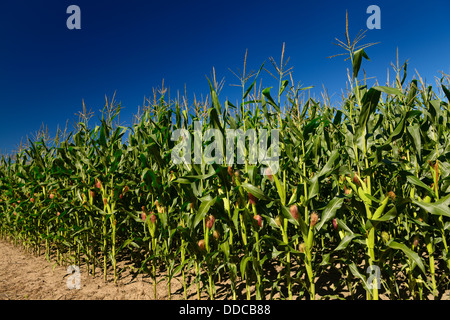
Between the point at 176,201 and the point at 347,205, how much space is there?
5.46 feet

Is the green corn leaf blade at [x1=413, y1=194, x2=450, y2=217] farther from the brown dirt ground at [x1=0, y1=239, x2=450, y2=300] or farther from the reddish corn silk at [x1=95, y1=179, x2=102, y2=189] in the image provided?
the reddish corn silk at [x1=95, y1=179, x2=102, y2=189]

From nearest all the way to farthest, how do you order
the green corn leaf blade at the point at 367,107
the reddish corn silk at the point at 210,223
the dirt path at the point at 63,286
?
the green corn leaf blade at the point at 367,107 → the reddish corn silk at the point at 210,223 → the dirt path at the point at 63,286

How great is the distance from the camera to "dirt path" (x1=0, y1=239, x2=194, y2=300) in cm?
292

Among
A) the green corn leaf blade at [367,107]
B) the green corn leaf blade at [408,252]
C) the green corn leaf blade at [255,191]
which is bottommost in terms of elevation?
the green corn leaf blade at [408,252]

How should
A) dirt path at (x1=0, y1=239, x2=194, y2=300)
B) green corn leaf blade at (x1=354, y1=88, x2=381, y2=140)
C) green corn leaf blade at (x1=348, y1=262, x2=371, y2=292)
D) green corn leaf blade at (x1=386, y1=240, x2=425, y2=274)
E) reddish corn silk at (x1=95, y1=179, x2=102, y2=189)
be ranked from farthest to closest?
reddish corn silk at (x1=95, y1=179, x2=102, y2=189)
dirt path at (x1=0, y1=239, x2=194, y2=300)
green corn leaf blade at (x1=348, y1=262, x2=371, y2=292)
green corn leaf blade at (x1=354, y1=88, x2=381, y2=140)
green corn leaf blade at (x1=386, y1=240, x2=425, y2=274)

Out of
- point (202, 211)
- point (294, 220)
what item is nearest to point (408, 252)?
point (294, 220)

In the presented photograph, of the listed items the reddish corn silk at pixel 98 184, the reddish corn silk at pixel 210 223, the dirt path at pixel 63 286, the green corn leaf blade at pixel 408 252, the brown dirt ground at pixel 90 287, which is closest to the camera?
the green corn leaf blade at pixel 408 252

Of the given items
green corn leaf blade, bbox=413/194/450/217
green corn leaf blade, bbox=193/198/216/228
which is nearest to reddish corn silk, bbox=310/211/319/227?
green corn leaf blade, bbox=413/194/450/217

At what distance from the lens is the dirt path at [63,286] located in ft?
9.57

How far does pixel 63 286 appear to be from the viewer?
10.7 ft

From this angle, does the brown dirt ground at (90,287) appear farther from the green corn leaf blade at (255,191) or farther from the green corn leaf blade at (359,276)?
the green corn leaf blade at (255,191)

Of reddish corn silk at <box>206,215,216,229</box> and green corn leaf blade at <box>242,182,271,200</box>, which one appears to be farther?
reddish corn silk at <box>206,215,216,229</box>

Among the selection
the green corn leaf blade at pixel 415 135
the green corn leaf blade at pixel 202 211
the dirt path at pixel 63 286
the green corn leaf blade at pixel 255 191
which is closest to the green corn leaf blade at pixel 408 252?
the green corn leaf blade at pixel 415 135
